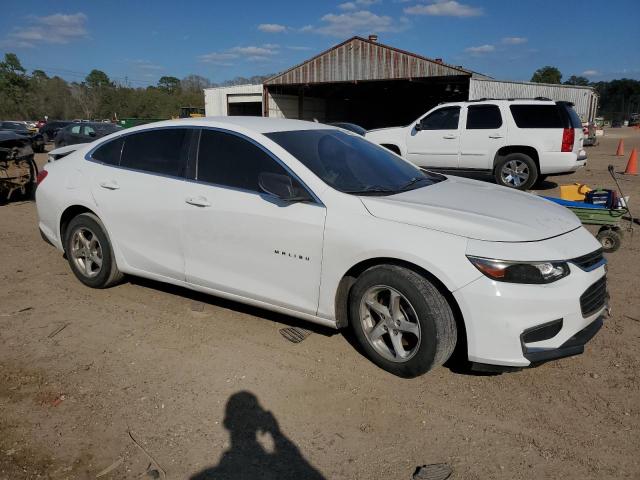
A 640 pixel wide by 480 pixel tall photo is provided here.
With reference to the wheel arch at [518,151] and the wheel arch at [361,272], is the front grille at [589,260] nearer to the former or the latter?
the wheel arch at [361,272]

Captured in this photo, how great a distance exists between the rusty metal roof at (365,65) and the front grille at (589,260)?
2107cm

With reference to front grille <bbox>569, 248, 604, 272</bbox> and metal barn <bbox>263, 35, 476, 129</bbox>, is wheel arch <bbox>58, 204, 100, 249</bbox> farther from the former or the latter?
metal barn <bbox>263, 35, 476, 129</bbox>

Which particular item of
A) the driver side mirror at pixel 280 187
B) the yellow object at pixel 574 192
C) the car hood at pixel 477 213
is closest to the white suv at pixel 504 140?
the yellow object at pixel 574 192

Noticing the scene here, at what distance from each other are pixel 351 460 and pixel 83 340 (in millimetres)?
2435

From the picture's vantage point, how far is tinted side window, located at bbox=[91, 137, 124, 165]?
4.54 metres

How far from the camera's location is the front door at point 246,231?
135 inches

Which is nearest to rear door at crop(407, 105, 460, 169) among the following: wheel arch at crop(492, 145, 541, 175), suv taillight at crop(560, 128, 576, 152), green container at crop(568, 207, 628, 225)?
wheel arch at crop(492, 145, 541, 175)

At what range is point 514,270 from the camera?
2875 mm

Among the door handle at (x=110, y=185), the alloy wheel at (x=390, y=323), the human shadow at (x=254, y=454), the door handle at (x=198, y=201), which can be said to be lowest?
the human shadow at (x=254, y=454)

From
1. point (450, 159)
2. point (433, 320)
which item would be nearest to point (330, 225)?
point (433, 320)

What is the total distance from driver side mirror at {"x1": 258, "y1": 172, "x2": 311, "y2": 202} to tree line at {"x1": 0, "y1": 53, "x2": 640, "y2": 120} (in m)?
78.3

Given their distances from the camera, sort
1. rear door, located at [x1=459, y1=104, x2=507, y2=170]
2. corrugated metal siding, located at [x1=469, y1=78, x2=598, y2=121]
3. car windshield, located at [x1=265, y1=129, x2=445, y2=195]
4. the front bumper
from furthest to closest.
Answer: corrugated metal siding, located at [x1=469, y1=78, x2=598, y2=121] → rear door, located at [x1=459, y1=104, x2=507, y2=170] → car windshield, located at [x1=265, y1=129, x2=445, y2=195] → the front bumper

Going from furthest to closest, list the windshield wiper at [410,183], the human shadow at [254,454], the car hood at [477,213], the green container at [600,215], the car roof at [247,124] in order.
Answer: the green container at [600,215]
the car roof at [247,124]
the windshield wiper at [410,183]
the car hood at [477,213]
the human shadow at [254,454]

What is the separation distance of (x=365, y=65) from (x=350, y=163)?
909 inches
